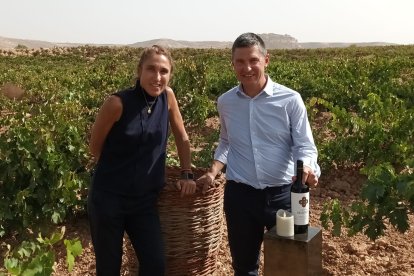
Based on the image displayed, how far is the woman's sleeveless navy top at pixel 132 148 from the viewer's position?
99.6 inches

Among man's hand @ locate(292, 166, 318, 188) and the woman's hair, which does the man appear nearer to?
man's hand @ locate(292, 166, 318, 188)

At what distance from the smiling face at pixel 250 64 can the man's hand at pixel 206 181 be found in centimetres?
65

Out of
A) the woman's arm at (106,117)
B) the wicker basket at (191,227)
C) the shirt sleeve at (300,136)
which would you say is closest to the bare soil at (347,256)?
the wicker basket at (191,227)

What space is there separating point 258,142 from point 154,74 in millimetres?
596

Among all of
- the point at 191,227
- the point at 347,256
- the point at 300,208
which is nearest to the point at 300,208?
the point at 300,208

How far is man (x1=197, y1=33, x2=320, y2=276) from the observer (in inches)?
95.4

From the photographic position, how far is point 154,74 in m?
2.54

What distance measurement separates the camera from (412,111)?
5539mm

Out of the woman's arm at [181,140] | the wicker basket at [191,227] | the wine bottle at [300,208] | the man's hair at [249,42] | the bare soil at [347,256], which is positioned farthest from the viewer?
the bare soil at [347,256]

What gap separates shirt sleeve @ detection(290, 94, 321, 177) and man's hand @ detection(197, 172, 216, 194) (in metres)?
0.59

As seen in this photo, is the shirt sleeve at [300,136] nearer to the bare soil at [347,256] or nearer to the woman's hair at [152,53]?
the woman's hair at [152,53]

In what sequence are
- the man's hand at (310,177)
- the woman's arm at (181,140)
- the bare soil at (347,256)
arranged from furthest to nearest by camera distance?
the bare soil at (347,256) < the woman's arm at (181,140) < the man's hand at (310,177)

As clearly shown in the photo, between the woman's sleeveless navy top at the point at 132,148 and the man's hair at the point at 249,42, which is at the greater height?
the man's hair at the point at 249,42

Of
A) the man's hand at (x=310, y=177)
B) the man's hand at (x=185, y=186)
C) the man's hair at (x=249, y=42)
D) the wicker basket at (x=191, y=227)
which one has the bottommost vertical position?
the wicker basket at (x=191, y=227)
